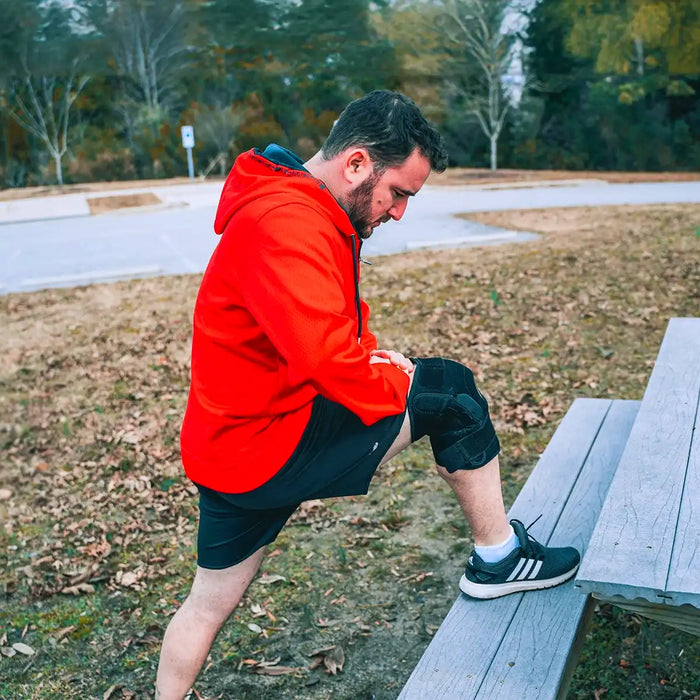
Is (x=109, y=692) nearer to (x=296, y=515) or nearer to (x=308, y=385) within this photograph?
(x=296, y=515)

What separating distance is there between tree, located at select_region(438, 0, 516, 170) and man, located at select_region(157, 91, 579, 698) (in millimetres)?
31678

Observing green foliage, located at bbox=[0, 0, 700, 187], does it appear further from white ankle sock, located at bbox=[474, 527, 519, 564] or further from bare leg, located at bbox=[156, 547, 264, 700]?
bare leg, located at bbox=[156, 547, 264, 700]

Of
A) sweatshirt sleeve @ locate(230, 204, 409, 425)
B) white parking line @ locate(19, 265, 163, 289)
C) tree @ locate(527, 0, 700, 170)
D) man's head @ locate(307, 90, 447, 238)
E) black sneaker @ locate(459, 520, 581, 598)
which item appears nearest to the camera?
sweatshirt sleeve @ locate(230, 204, 409, 425)

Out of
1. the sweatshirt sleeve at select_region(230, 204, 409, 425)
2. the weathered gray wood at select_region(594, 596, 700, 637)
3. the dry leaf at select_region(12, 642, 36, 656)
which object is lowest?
the dry leaf at select_region(12, 642, 36, 656)

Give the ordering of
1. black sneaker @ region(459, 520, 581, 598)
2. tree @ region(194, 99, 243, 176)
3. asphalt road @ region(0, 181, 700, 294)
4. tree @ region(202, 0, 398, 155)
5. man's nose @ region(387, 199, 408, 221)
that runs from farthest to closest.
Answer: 1. tree @ region(202, 0, 398, 155)
2. tree @ region(194, 99, 243, 176)
3. asphalt road @ region(0, 181, 700, 294)
4. black sneaker @ region(459, 520, 581, 598)
5. man's nose @ region(387, 199, 408, 221)

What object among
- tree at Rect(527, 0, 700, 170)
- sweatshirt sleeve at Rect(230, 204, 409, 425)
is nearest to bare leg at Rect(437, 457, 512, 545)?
sweatshirt sleeve at Rect(230, 204, 409, 425)

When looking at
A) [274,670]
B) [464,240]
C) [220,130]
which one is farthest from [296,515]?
[220,130]

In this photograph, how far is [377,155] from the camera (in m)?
2.31

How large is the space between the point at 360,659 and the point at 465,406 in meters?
1.50

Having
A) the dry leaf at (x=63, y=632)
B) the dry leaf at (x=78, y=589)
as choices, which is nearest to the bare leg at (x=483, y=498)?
the dry leaf at (x=63, y=632)

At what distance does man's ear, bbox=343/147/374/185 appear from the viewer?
7.58 feet

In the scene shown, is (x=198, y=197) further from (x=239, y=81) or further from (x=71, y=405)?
(x=239, y=81)

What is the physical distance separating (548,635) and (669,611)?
357 mm

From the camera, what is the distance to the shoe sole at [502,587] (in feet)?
8.75
